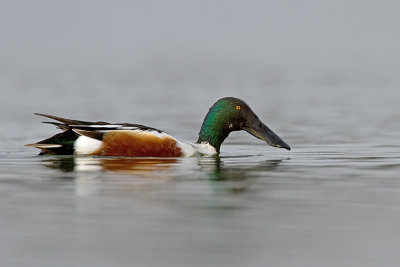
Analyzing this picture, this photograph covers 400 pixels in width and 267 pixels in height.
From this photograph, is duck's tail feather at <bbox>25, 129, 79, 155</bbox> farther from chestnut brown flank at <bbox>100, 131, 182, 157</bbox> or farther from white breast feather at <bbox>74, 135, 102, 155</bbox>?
chestnut brown flank at <bbox>100, 131, 182, 157</bbox>

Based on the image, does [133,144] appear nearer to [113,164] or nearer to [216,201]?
[113,164]

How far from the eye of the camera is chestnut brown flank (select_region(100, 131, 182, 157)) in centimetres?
1270

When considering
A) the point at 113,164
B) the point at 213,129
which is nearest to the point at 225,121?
the point at 213,129

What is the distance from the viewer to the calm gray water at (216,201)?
7.39 metres

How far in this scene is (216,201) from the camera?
9445 millimetres

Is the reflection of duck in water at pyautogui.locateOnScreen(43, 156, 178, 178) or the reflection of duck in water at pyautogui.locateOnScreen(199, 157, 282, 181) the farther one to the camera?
the reflection of duck in water at pyautogui.locateOnScreen(43, 156, 178, 178)

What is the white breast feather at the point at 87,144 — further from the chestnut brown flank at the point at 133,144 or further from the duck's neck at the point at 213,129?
the duck's neck at the point at 213,129

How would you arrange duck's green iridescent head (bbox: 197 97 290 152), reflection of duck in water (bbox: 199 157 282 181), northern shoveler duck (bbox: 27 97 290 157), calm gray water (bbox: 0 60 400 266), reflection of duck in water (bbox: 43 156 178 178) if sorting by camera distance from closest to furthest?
calm gray water (bbox: 0 60 400 266), reflection of duck in water (bbox: 199 157 282 181), reflection of duck in water (bbox: 43 156 178 178), northern shoveler duck (bbox: 27 97 290 157), duck's green iridescent head (bbox: 197 97 290 152)

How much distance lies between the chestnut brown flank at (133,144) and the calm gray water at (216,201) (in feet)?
0.64

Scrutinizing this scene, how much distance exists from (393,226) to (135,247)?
2065 mm

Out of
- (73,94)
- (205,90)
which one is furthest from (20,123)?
(205,90)

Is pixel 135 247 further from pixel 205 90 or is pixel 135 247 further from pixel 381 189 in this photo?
pixel 205 90

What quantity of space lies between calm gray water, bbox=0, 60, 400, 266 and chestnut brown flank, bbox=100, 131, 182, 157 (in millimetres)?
196

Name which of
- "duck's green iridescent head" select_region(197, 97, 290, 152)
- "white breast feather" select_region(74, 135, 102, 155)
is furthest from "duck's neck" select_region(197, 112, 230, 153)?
"white breast feather" select_region(74, 135, 102, 155)
